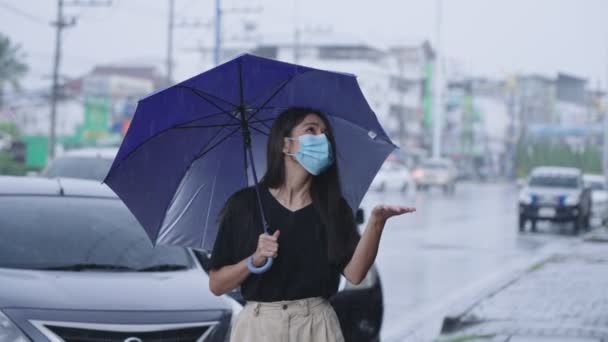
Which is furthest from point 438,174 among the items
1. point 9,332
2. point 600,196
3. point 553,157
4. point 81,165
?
point 9,332

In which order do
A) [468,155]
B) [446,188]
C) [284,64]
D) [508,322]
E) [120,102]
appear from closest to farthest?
[284,64] → [508,322] → [446,188] → [120,102] → [468,155]

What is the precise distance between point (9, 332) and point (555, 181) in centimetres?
2690

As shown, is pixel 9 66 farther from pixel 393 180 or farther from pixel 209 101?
pixel 209 101

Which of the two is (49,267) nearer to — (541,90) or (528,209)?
(528,209)

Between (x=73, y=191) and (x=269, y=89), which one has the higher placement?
(x=269, y=89)

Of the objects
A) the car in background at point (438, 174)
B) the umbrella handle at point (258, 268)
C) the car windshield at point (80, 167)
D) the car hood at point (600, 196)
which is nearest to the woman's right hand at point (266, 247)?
the umbrella handle at point (258, 268)

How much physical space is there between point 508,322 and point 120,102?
83650mm

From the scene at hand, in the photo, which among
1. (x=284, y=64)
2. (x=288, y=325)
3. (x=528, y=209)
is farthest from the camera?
(x=528, y=209)

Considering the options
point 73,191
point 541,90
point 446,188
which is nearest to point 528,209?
point 73,191

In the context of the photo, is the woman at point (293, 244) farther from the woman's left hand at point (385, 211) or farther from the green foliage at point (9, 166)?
the green foliage at point (9, 166)

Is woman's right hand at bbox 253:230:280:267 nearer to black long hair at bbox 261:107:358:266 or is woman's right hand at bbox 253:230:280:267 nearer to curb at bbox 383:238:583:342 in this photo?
black long hair at bbox 261:107:358:266

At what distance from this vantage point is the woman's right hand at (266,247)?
343cm

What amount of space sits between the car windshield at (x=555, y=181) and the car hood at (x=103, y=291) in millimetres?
25410

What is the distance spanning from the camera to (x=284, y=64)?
386 cm
